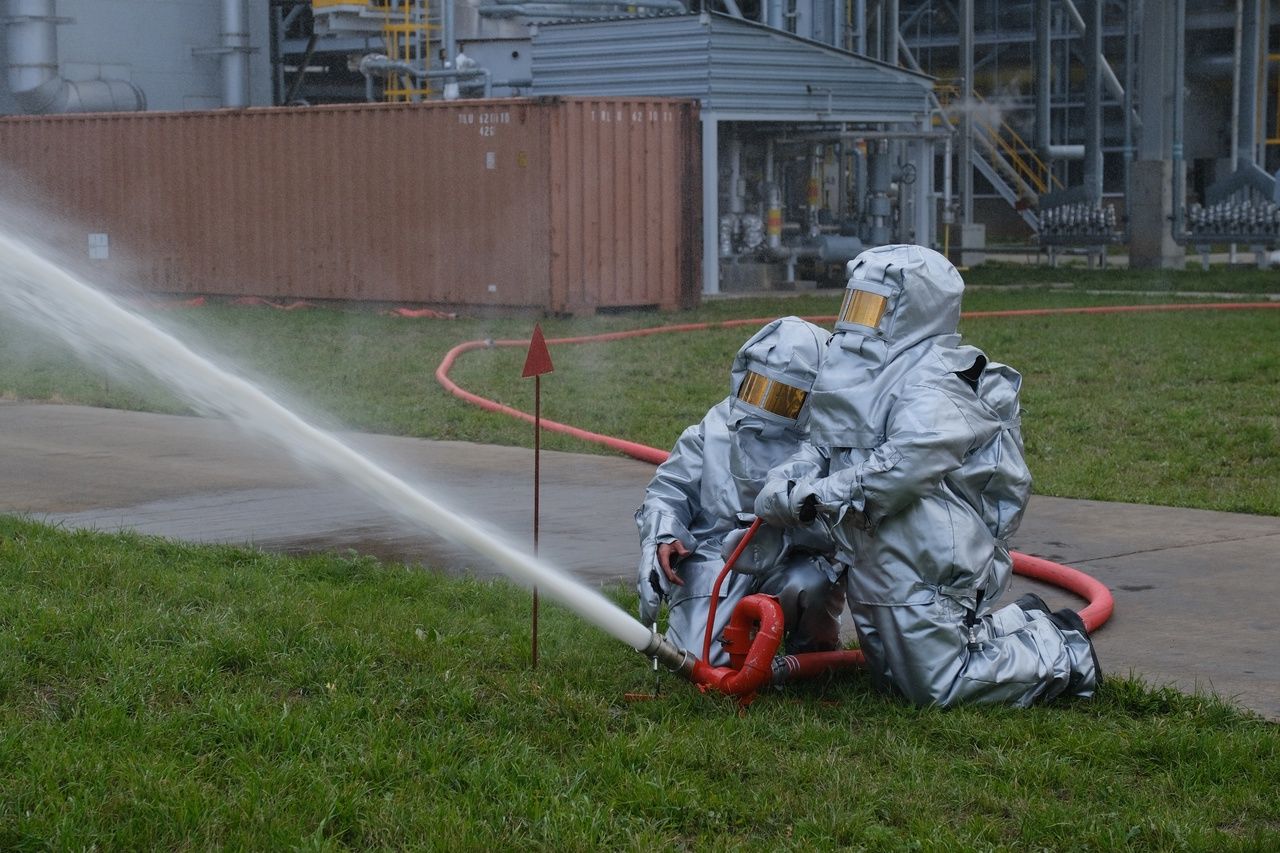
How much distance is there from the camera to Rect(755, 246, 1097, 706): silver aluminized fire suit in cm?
452

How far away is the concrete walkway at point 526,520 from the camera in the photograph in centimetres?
552

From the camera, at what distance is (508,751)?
4246 mm

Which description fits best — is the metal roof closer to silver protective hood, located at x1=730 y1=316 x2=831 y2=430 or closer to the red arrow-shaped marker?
silver protective hood, located at x1=730 y1=316 x2=831 y2=430

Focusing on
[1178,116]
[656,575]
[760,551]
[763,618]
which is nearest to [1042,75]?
[1178,116]

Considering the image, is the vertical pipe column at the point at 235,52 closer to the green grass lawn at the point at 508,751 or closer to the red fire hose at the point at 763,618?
the red fire hose at the point at 763,618

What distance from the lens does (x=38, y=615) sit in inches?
208

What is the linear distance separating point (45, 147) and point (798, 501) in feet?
68.8

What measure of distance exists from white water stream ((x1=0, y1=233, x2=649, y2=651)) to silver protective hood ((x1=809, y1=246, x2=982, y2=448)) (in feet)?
2.70

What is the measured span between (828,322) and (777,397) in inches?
426

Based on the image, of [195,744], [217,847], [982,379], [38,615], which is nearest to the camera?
[217,847]

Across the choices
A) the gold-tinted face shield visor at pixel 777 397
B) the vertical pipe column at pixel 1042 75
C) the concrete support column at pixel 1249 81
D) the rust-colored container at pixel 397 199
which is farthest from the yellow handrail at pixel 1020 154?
the gold-tinted face shield visor at pixel 777 397

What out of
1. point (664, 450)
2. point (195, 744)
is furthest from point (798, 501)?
point (664, 450)

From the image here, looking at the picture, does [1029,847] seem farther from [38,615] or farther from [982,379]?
[38,615]

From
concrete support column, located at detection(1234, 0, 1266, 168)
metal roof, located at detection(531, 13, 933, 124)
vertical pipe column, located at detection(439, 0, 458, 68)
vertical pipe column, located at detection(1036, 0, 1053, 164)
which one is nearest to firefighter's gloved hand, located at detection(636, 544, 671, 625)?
metal roof, located at detection(531, 13, 933, 124)
